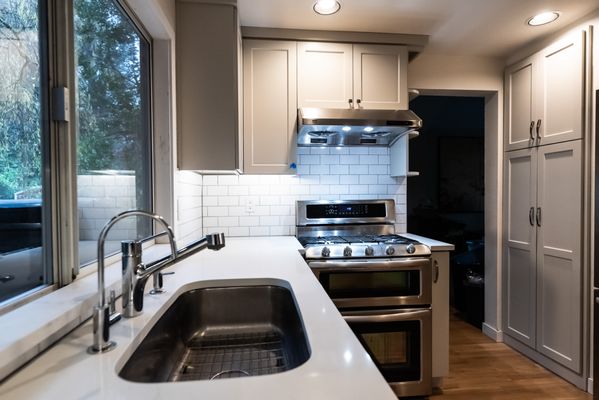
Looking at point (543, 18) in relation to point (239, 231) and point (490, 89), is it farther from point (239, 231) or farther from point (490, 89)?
point (239, 231)

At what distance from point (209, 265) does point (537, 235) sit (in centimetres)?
230

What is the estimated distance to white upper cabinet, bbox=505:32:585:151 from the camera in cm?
204

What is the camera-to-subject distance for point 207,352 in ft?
3.77

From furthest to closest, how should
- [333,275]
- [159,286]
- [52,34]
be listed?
[333,275], [159,286], [52,34]

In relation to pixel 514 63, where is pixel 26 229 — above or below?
below

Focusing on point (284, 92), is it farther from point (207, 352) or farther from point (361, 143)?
point (207, 352)

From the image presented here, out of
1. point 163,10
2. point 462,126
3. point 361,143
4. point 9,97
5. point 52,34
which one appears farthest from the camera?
point 462,126

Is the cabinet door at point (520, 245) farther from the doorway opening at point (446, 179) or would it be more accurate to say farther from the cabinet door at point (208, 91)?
the cabinet door at point (208, 91)

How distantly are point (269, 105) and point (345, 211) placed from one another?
988 millimetres

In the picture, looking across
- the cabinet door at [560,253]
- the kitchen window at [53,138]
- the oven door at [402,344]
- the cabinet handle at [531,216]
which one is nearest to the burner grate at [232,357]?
the kitchen window at [53,138]

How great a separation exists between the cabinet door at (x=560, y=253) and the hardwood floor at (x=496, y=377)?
0.54 ft

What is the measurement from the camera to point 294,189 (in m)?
2.54

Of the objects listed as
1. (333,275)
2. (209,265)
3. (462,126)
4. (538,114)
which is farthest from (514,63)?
(209,265)

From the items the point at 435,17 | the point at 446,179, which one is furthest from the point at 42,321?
the point at 446,179
